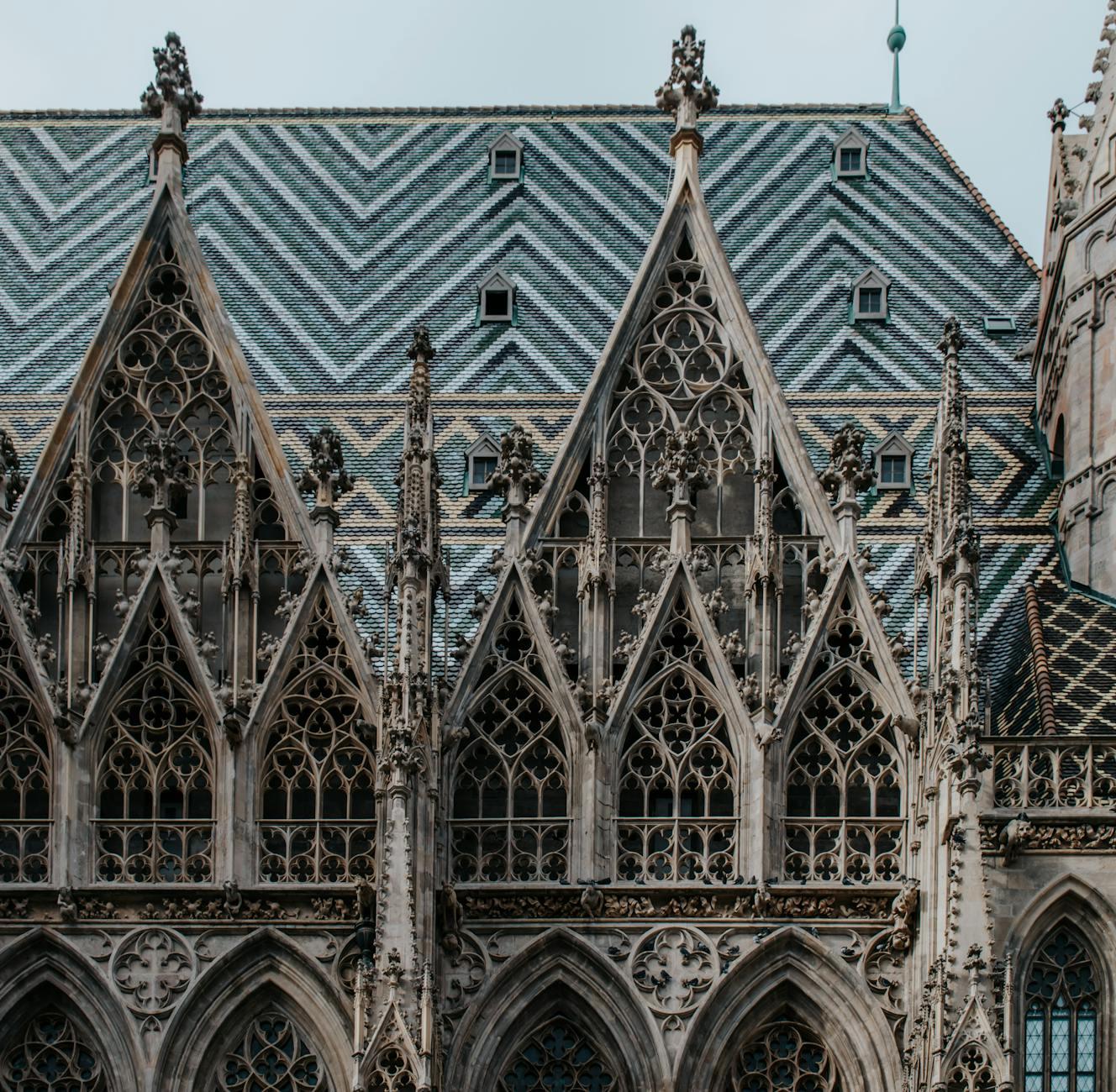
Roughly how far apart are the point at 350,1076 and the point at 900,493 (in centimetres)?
909

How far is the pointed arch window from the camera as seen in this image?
27375mm

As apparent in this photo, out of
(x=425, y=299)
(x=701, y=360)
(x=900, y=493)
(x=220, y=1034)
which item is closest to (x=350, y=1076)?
(x=220, y=1034)

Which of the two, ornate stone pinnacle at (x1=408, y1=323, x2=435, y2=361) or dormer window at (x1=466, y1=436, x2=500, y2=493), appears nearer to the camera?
ornate stone pinnacle at (x1=408, y1=323, x2=435, y2=361)

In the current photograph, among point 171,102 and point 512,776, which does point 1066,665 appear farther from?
point 171,102

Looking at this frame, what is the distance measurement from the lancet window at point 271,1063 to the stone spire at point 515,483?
428 cm

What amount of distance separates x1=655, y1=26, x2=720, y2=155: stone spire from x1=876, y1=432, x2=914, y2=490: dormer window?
3.89 meters

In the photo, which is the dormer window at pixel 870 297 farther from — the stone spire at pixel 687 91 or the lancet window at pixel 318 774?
the lancet window at pixel 318 774

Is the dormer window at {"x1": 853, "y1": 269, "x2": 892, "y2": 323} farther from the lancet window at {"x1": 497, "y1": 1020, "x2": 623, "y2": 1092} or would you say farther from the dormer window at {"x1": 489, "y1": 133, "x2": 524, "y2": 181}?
the lancet window at {"x1": 497, "y1": 1020, "x2": 623, "y2": 1092}

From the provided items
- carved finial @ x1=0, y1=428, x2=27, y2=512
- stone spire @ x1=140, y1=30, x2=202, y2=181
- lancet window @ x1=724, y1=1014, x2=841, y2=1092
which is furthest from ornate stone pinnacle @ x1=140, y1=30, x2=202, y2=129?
lancet window @ x1=724, y1=1014, x2=841, y2=1092

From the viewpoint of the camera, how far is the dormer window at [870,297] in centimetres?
3584

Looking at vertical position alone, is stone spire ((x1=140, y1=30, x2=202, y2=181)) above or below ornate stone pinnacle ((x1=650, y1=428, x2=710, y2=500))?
above

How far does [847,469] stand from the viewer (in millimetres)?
29359

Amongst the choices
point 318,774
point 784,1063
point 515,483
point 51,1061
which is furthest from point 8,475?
point 784,1063

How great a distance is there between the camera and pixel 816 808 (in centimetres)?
2836
